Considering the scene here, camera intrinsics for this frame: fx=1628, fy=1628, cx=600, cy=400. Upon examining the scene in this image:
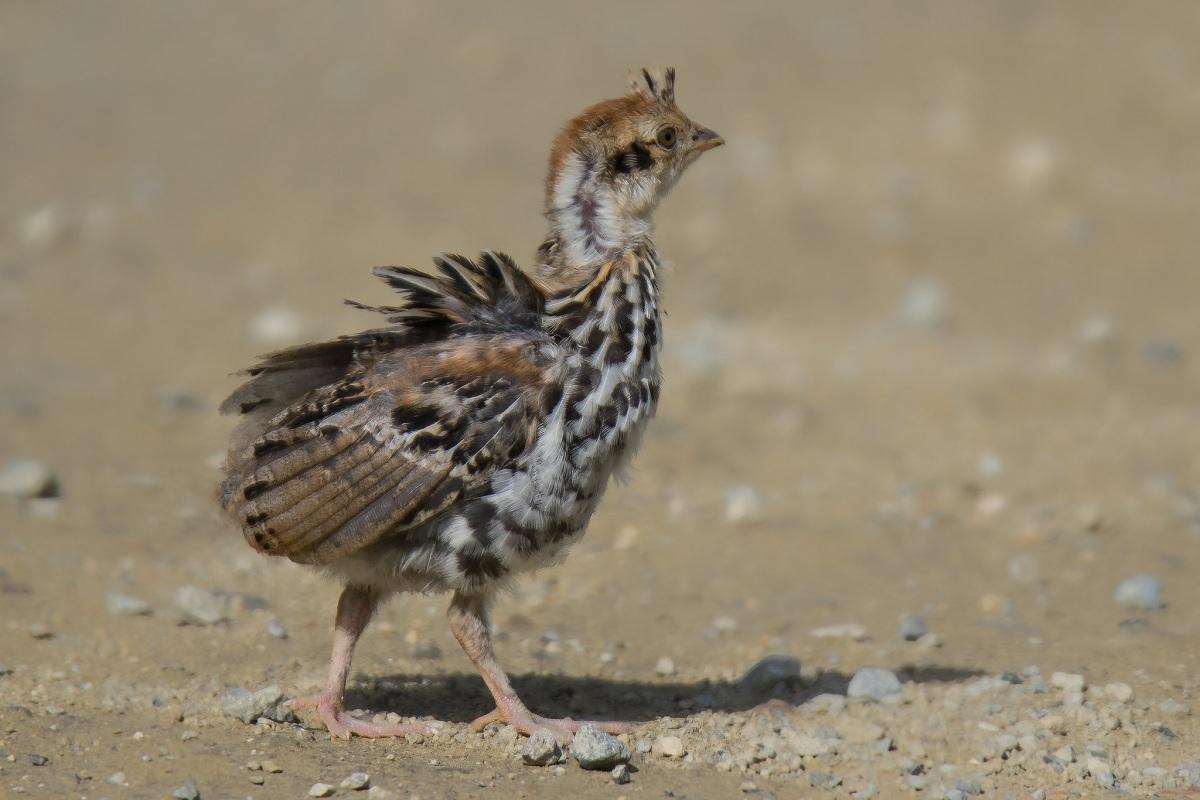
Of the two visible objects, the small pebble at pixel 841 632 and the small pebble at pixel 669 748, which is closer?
the small pebble at pixel 669 748

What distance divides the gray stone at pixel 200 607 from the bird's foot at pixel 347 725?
3.97ft

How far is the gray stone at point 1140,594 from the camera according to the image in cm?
768

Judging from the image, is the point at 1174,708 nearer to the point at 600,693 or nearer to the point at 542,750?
the point at 600,693

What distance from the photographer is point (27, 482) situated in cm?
845

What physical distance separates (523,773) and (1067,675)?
2.29 m

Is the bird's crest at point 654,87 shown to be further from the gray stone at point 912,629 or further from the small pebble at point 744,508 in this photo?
the small pebble at point 744,508

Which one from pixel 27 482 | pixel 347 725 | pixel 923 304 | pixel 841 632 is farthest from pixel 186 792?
pixel 923 304

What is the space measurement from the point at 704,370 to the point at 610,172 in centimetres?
505

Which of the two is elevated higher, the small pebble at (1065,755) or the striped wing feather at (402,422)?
the striped wing feather at (402,422)

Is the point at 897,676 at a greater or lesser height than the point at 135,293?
lesser

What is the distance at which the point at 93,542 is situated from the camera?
8.02 m

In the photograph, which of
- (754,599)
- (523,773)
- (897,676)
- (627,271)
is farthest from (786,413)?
(523,773)

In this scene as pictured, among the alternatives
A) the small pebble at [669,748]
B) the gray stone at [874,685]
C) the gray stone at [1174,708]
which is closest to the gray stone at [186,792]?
the small pebble at [669,748]

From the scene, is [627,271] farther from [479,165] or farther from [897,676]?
[479,165]
